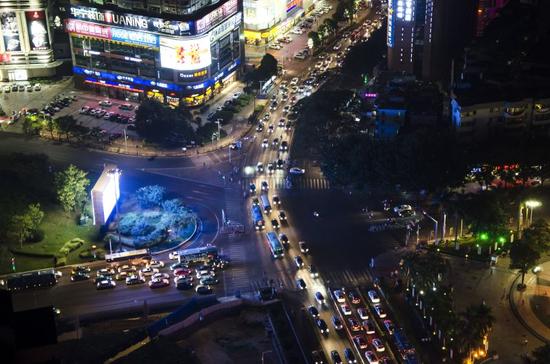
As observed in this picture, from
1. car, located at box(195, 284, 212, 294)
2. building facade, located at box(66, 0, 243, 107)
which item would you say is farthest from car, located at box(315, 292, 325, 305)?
building facade, located at box(66, 0, 243, 107)

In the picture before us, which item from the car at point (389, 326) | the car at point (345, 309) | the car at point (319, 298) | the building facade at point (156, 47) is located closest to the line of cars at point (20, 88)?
the building facade at point (156, 47)

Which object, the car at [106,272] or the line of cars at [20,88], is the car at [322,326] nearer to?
the car at [106,272]

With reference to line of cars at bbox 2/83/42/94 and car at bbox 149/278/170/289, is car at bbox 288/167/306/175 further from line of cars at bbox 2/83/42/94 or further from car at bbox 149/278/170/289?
line of cars at bbox 2/83/42/94

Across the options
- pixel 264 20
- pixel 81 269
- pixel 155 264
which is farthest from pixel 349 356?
pixel 264 20

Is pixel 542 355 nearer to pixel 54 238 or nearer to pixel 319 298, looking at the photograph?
pixel 319 298

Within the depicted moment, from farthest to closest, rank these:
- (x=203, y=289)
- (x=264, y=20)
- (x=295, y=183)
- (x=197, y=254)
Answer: (x=264, y=20) < (x=295, y=183) < (x=197, y=254) < (x=203, y=289)

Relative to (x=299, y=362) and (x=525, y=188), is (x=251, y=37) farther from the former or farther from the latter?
(x=299, y=362)
